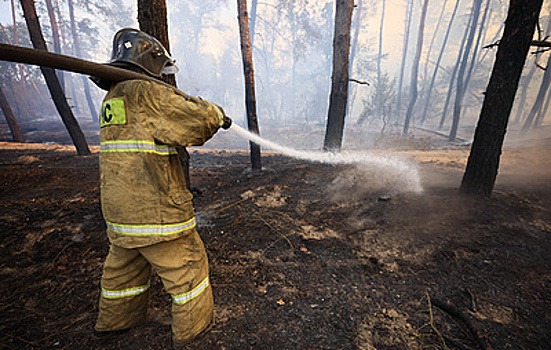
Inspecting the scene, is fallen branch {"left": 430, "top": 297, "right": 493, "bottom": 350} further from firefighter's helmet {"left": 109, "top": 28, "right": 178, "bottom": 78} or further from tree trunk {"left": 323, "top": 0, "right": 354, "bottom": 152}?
tree trunk {"left": 323, "top": 0, "right": 354, "bottom": 152}

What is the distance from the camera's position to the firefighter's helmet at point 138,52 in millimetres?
1930

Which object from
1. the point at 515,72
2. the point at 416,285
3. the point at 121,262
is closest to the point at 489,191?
the point at 515,72

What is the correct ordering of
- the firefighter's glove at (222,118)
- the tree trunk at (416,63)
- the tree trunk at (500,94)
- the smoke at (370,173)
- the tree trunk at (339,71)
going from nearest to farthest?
the firefighter's glove at (222,118)
the tree trunk at (500,94)
the smoke at (370,173)
the tree trunk at (339,71)
the tree trunk at (416,63)

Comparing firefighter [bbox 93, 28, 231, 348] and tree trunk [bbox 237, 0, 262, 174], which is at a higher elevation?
tree trunk [bbox 237, 0, 262, 174]

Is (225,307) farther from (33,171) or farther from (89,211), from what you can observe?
(33,171)

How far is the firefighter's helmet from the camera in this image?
193cm

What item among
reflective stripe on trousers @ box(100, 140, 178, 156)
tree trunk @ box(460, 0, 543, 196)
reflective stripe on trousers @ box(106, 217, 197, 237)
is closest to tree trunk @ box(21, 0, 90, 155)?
reflective stripe on trousers @ box(100, 140, 178, 156)

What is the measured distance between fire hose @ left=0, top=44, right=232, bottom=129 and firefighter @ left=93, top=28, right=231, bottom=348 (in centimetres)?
9

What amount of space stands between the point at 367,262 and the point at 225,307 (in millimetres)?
1857

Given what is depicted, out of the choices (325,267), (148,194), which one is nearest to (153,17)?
(148,194)

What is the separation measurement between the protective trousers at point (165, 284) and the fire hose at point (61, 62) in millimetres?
1319

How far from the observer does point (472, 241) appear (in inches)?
130

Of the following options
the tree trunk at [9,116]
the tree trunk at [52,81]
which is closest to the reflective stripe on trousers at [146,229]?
the tree trunk at [52,81]

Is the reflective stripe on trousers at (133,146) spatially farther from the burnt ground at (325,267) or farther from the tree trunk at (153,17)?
the tree trunk at (153,17)
